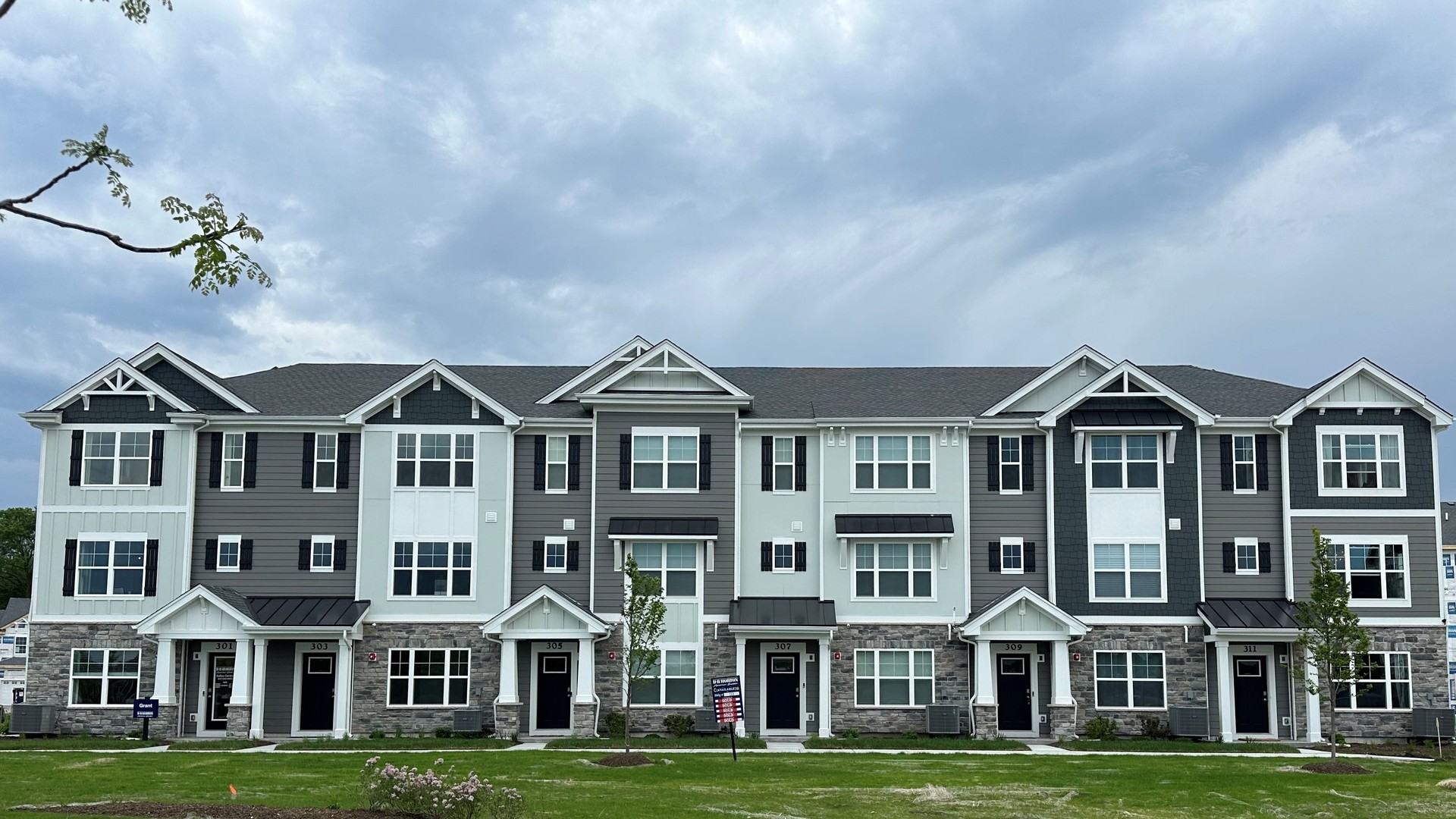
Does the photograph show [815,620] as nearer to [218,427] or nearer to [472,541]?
[472,541]

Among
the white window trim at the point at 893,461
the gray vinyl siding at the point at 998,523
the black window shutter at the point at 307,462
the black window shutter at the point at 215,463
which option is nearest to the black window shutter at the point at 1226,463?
the gray vinyl siding at the point at 998,523

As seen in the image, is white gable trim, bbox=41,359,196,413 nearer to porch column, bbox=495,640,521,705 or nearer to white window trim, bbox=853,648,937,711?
porch column, bbox=495,640,521,705

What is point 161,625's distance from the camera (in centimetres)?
3334

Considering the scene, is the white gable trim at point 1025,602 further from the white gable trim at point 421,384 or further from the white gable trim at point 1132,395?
the white gable trim at point 421,384

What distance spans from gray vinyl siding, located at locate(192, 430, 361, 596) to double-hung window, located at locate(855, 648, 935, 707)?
14084 mm

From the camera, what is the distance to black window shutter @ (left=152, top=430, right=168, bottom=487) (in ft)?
116

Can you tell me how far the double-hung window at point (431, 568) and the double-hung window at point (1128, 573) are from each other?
17.1m

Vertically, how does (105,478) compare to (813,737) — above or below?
above

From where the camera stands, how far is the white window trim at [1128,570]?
35062 mm

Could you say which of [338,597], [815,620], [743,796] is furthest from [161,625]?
[743,796]

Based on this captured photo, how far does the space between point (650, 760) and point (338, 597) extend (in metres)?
12.6

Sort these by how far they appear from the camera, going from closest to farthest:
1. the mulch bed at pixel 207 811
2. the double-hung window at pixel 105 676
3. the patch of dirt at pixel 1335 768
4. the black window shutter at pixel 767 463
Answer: the mulch bed at pixel 207 811 → the patch of dirt at pixel 1335 768 → the double-hung window at pixel 105 676 → the black window shutter at pixel 767 463

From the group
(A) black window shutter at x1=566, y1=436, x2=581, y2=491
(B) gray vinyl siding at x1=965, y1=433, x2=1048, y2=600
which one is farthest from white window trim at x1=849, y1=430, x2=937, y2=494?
(A) black window shutter at x1=566, y1=436, x2=581, y2=491

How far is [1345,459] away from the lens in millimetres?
35250
